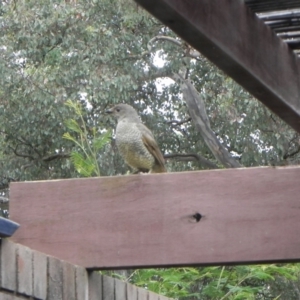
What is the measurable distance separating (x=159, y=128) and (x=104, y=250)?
1160cm

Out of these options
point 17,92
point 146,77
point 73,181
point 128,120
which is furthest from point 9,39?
point 73,181

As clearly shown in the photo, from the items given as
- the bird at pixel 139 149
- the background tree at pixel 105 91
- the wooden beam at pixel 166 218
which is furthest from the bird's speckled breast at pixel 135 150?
the background tree at pixel 105 91

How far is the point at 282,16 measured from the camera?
2.39 metres

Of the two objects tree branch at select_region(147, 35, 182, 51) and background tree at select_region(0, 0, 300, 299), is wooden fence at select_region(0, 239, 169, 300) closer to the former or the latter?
background tree at select_region(0, 0, 300, 299)

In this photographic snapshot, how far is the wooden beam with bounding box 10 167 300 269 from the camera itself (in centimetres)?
267

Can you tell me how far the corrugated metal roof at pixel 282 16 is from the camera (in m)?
2.30

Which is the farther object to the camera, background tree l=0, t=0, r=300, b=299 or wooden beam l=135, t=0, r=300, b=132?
background tree l=0, t=0, r=300, b=299

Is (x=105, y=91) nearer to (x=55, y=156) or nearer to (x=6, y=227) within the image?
(x=55, y=156)

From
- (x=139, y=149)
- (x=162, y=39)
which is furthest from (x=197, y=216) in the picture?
(x=162, y=39)

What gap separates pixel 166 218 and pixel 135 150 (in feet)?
11.9

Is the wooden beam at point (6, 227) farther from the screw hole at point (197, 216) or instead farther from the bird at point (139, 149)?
the bird at point (139, 149)

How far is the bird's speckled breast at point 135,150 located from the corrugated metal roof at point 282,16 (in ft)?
12.5

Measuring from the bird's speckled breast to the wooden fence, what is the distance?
3.30 meters

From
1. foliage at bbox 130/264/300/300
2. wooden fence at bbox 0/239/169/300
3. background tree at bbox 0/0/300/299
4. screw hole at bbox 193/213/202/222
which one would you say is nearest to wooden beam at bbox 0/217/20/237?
wooden fence at bbox 0/239/169/300
